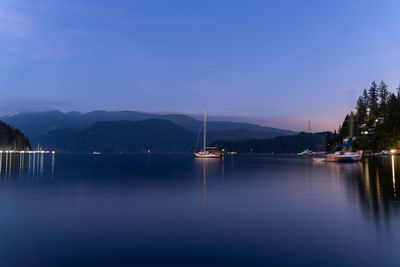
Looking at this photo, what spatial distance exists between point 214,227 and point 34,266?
6517 mm

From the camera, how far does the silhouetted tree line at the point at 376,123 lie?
124312 millimetres

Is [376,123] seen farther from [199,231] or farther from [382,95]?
[199,231]

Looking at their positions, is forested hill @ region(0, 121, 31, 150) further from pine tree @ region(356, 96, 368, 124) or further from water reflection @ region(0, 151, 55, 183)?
pine tree @ region(356, 96, 368, 124)

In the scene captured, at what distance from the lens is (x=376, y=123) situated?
14350cm

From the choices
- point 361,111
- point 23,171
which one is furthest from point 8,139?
point 361,111

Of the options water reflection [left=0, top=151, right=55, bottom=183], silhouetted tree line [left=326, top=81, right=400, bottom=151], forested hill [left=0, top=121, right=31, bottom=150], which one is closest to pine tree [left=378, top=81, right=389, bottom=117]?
silhouetted tree line [left=326, top=81, right=400, bottom=151]

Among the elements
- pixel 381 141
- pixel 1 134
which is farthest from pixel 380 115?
pixel 1 134

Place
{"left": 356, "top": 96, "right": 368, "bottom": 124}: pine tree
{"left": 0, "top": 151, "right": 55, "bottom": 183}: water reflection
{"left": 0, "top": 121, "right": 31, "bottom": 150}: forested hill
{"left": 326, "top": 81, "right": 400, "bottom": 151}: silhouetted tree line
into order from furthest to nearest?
{"left": 0, "top": 121, "right": 31, "bottom": 150}: forested hill
{"left": 356, "top": 96, "right": 368, "bottom": 124}: pine tree
{"left": 326, "top": 81, "right": 400, "bottom": 151}: silhouetted tree line
{"left": 0, "top": 151, "right": 55, "bottom": 183}: water reflection

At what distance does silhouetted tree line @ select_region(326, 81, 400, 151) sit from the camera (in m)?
124

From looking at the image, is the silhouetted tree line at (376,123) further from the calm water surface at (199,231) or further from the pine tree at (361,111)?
the calm water surface at (199,231)

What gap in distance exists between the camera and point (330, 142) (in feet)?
595

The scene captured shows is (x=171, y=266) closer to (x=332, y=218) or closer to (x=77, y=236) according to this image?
(x=77, y=236)

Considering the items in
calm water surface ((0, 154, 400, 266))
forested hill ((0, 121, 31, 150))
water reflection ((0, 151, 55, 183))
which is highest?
forested hill ((0, 121, 31, 150))

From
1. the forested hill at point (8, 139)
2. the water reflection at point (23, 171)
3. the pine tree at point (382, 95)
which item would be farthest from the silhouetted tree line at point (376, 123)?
the forested hill at point (8, 139)
